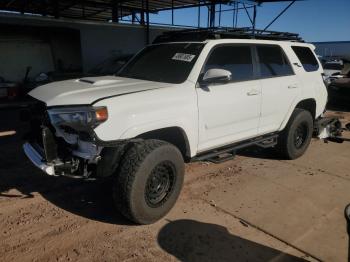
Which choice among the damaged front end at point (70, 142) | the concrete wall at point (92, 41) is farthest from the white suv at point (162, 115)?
the concrete wall at point (92, 41)

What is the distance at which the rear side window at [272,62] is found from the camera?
16.9 ft

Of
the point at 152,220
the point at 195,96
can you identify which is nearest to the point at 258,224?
the point at 152,220

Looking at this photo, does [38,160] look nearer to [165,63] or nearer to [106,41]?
[165,63]


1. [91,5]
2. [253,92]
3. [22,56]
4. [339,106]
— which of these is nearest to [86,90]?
[253,92]

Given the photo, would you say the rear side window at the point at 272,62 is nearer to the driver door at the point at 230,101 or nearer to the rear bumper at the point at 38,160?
the driver door at the point at 230,101

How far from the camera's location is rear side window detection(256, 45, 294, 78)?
516 cm

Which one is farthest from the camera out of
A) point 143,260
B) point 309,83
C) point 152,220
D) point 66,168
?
point 309,83

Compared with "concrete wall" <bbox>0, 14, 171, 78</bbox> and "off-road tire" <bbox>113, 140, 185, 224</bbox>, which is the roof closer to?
"concrete wall" <bbox>0, 14, 171, 78</bbox>

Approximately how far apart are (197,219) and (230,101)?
152 cm

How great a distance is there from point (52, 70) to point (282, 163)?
11.0 metres

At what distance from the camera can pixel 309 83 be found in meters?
5.90

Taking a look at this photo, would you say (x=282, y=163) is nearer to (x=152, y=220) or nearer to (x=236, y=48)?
(x=236, y=48)

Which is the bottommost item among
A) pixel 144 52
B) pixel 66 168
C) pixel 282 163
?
pixel 282 163

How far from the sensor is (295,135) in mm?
5977
